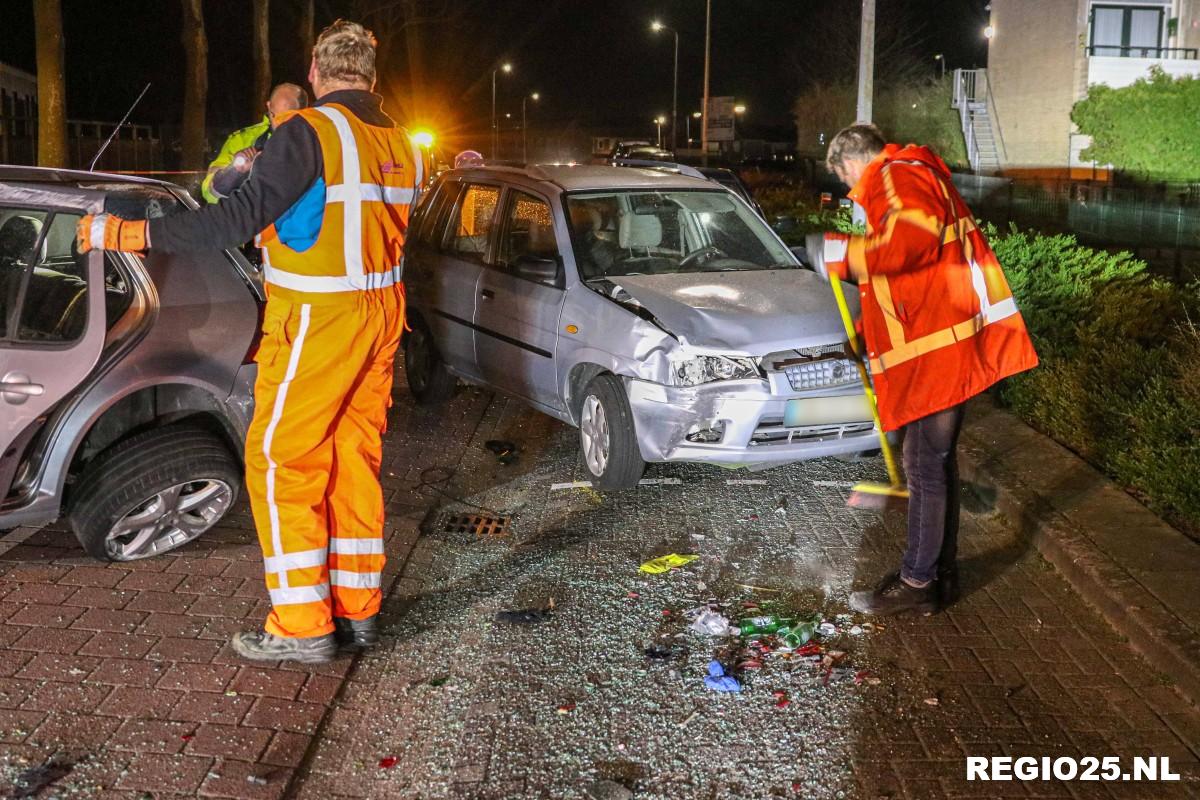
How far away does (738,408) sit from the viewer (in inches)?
239

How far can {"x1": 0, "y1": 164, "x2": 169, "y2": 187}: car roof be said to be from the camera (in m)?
5.11

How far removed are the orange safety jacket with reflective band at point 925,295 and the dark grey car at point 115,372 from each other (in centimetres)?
266

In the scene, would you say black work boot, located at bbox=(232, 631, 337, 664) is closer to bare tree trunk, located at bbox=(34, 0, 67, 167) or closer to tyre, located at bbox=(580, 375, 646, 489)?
tyre, located at bbox=(580, 375, 646, 489)

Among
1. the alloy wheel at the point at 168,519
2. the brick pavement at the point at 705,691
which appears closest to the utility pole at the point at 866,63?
the brick pavement at the point at 705,691

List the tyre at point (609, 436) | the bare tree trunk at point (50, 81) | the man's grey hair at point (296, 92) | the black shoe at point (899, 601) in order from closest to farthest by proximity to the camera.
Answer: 1. the black shoe at point (899, 601)
2. the tyre at point (609, 436)
3. the man's grey hair at point (296, 92)
4. the bare tree trunk at point (50, 81)

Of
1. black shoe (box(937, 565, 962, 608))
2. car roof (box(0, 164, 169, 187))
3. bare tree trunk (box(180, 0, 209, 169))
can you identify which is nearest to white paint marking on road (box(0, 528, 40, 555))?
car roof (box(0, 164, 169, 187))

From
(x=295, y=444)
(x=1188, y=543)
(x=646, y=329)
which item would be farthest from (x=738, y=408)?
(x=295, y=444)

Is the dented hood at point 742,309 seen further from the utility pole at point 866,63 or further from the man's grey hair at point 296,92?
the utility pole at point 866,63

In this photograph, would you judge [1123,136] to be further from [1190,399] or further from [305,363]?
[305,363]

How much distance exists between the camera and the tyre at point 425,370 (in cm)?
838

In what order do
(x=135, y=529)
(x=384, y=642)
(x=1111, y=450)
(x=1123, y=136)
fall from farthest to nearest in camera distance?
(x=1123, y=136), (x=1111, y=450), (x=135, y=529), (x=384, y=642)

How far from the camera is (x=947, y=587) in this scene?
5.12 metres

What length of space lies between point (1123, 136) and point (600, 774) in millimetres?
34949

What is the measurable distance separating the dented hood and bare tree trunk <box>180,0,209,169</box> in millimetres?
20922
